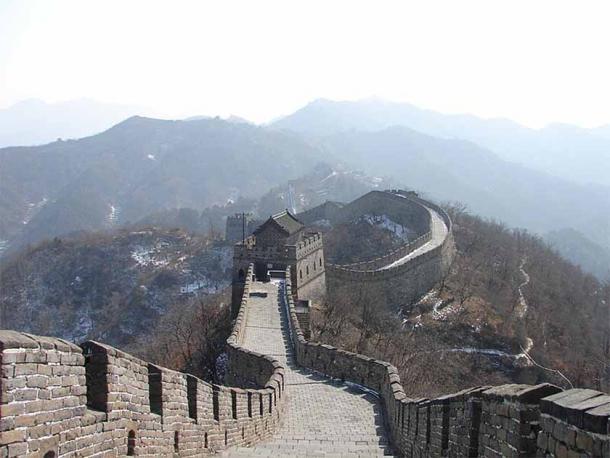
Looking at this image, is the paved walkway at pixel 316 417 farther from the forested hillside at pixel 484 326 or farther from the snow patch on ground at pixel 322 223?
the snow patch on ground at pixel 322 223

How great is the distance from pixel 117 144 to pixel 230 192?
47.7m

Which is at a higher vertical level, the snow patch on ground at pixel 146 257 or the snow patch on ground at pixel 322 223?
the snow patch on ground at pixel 322 223

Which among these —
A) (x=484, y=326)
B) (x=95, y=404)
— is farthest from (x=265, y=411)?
(x=484, y=326)

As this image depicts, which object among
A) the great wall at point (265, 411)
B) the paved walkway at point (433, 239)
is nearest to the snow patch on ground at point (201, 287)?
the paved walkway at point (433, 239)

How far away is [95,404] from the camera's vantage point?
17.1 feet

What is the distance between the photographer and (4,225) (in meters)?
120

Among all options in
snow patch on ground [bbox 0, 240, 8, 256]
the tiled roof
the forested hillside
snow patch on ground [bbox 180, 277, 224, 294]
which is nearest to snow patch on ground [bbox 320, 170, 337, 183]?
snow patch on ground [bbox 0, 240, 8, 256]

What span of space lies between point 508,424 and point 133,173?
166832 mm

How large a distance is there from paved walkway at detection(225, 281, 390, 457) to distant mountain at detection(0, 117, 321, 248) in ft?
311

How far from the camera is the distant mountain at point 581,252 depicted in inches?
4109

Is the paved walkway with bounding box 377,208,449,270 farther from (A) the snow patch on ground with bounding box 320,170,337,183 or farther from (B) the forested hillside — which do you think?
(A) the snow patch on ground with bounding box 320,170,337,183

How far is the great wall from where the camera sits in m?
3.94

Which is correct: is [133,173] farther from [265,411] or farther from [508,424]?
[508,424]

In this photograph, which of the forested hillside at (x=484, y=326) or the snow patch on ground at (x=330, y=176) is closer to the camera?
the forested hillside at (x=484, y=326)
